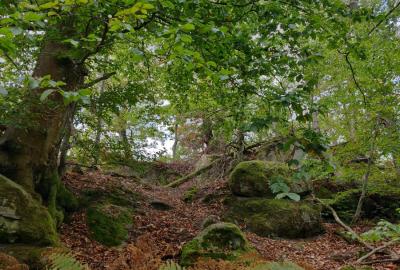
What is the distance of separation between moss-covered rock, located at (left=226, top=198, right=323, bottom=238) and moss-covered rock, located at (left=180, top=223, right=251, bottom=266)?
9.84 feet

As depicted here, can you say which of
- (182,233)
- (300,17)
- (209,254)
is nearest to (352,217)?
(182,233)

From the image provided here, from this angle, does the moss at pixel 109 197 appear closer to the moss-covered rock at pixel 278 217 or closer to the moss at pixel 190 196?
the moss at pixel 190 196

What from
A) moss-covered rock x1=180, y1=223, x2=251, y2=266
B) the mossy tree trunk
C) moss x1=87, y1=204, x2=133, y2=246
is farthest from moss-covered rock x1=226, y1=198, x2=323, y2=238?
the mossy tree trunk

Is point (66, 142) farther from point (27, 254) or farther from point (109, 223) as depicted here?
point (27, 254)

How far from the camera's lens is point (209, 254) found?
224 inches

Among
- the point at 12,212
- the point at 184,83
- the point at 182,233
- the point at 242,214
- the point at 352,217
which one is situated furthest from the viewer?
the point at 352,217

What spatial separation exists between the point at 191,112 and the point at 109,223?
687 cm

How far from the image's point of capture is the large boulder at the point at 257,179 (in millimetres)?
10633

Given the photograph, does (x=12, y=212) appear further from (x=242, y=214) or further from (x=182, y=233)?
Result: (x=242, y=214)

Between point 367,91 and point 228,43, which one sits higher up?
point 367,91

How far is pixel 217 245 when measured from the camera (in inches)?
240

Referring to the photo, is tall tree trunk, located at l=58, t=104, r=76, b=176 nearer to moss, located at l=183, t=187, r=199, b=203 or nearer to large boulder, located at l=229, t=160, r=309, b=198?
moss, located at l=183, t=187, r=199, b=203

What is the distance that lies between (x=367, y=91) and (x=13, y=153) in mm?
8676

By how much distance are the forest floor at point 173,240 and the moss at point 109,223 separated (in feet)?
0.52
